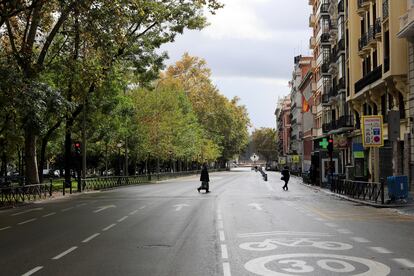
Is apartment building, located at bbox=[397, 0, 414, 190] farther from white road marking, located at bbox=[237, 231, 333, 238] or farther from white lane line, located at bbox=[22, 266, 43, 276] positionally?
white lane line, located at bbox=[22, 266, 43, 276]

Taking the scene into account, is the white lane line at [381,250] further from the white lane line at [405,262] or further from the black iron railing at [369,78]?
the black iron railing at [369,78]

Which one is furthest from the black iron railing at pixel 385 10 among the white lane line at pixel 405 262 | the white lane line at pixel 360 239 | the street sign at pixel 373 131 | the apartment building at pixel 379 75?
the white lane line at pixel 405 262

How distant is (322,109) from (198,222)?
2106 inches

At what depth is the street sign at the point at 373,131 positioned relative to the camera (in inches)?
1005

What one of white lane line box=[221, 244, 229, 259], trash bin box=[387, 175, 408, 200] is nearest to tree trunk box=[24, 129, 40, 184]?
trash bin box=[387, 175, 408, 200]

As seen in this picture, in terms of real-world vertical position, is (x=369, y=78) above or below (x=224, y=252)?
above

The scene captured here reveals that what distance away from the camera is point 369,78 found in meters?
40.3

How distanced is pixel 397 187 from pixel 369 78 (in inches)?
681

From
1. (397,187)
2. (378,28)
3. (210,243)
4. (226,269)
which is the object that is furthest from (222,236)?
(378,28)

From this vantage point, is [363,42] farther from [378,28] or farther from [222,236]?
[222,236]

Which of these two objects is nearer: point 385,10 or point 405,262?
point 405,262

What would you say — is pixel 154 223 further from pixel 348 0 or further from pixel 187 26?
pixel 348 0

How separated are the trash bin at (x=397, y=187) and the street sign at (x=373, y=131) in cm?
182

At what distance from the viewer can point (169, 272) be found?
9.29m
